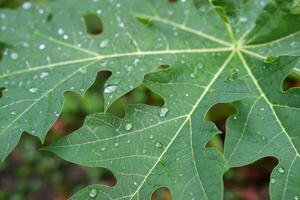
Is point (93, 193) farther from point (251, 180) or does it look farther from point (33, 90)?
point (251, 180)

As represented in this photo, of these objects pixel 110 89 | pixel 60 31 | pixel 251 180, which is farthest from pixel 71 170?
pixel 110 89

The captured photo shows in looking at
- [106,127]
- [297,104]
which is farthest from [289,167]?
[106,127]

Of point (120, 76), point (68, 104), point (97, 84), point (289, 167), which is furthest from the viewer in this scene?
point (97, 84)

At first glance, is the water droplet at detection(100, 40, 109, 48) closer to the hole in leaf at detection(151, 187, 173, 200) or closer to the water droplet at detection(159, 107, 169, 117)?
the water droplet at detection(159, 107, 169, 117)

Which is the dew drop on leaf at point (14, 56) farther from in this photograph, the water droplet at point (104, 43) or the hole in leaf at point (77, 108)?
the hole in leaf at point (77, 108)

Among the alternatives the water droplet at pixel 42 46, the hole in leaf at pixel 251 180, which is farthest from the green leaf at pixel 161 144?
the hole in leaf at pixel 251 180

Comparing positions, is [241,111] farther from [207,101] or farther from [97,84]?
[97,84]

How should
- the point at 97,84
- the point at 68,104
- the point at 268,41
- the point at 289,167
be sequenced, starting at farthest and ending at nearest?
the point at 97,84 → the point at 68,104 → the point at 268,41 → the point at 289,167

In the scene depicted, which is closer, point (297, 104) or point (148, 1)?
point (297, 104)
